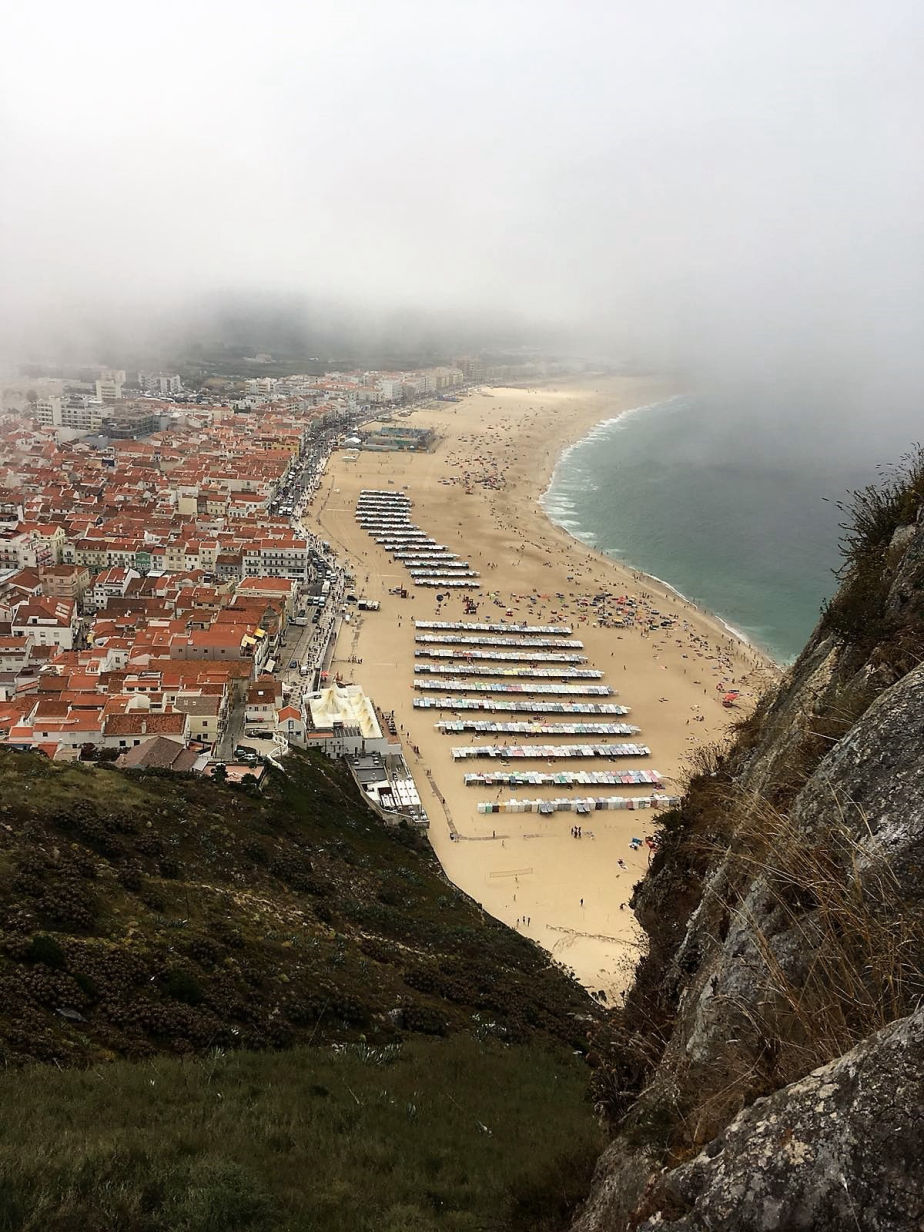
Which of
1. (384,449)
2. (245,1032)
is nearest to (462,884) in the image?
(245,1032)

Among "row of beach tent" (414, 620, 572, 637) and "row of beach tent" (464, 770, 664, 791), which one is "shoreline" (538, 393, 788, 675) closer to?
"row of beach tent" (414, 620, 572, 637)

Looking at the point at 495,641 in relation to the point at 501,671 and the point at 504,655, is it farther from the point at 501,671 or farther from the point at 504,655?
the point at 501,671

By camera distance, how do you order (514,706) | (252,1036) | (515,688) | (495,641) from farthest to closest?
1. (495,641)
2. (515,688)
3. (514,706)
4. (252,1036)

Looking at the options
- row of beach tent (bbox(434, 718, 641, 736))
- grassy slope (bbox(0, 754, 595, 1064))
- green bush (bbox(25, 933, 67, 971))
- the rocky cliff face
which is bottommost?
row of beach tent (bbox(434, 718, 641, 736))

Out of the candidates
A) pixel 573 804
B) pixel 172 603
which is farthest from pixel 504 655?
pixel 172 603

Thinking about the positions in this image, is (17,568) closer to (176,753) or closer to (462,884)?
(176,753)

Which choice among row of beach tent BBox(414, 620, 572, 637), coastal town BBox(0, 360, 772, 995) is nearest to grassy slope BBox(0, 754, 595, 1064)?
coastal town BBox(0, 360, 772, 995)

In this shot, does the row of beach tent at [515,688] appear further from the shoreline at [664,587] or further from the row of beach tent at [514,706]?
the shoreline at [664,587]
